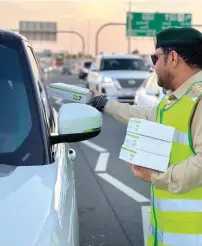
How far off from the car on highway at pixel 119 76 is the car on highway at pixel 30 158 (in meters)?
13.6

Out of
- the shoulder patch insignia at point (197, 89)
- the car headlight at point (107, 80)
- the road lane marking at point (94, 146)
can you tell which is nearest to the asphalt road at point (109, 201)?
the road lane marking at point (94, 146)

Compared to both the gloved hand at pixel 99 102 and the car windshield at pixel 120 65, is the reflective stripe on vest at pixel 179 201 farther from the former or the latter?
the car windshield at pixel 120 65

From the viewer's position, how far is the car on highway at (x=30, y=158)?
→ 197cm

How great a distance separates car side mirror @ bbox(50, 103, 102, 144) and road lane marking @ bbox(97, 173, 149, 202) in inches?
148

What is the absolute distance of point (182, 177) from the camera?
211 cm

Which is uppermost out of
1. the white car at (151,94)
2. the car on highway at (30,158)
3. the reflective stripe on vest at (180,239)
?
the car on highway at (30,158)

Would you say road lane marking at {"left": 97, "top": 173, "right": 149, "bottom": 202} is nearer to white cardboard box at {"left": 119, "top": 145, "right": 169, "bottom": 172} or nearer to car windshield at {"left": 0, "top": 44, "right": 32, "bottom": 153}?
car windshield at {"left": 0, "top": 44, "right": 32, "bottom": 153}

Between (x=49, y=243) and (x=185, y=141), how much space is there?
2.36 ft

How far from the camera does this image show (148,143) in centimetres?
215

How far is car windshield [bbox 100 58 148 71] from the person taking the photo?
63.1ft

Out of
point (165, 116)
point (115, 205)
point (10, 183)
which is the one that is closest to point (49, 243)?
point (10, 183)

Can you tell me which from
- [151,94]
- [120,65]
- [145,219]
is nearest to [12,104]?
[145,219]

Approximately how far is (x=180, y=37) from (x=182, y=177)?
633mm

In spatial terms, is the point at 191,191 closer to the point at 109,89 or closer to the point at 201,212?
the point at 201,212
